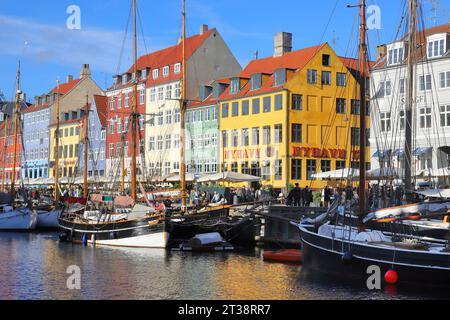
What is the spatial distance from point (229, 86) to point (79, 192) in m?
17.7

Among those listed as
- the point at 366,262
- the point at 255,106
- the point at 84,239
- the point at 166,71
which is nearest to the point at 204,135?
the point at 255,106

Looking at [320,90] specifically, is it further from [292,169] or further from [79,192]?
[79,192]

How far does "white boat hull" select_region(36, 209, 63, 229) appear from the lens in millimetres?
53847

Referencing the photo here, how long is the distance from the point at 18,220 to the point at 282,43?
3081 cm

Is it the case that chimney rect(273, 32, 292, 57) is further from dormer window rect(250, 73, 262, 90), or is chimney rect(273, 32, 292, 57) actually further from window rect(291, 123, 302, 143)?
window rect(291, 123, 302, 143)

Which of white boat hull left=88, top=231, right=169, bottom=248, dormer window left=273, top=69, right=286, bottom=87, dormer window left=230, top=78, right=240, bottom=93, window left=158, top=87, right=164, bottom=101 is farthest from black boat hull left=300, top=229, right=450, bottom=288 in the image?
window left=158, top=87, right=164, bottom=101

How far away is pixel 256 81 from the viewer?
66312 mm

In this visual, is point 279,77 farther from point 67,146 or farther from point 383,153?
point 67,146

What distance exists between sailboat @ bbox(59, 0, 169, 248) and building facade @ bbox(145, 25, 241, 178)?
30489 millimetres

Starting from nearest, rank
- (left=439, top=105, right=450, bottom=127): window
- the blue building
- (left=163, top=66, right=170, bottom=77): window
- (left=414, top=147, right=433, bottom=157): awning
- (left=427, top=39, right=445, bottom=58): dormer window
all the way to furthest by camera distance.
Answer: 1. (left=414, top=147, right=433, bottom=157): awning
2. (left=439, top=105, right=450, bottom=127): window
3. (left=427, top=39, right=445, bottom=58): dormer window
4. (left=163, top=66, right=170, bottom=77): window
5. the blue building

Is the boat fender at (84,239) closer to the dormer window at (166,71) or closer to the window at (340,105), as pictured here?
the window at (340,105)

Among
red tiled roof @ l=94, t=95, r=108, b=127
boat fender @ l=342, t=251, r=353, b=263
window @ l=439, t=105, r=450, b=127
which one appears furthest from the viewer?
red tiled roof @ l=94, t=95, r=108, b=127

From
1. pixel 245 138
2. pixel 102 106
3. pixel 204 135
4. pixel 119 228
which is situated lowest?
pixel 119 228
